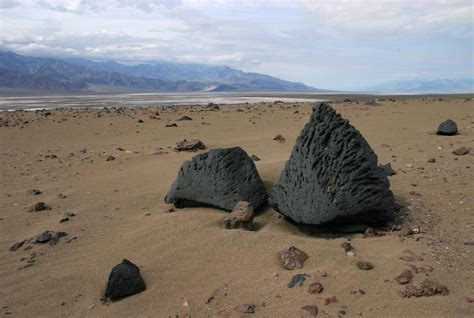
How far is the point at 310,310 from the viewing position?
343cm

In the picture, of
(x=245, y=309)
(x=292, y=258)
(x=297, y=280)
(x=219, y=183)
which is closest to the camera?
(x=245, y=309)

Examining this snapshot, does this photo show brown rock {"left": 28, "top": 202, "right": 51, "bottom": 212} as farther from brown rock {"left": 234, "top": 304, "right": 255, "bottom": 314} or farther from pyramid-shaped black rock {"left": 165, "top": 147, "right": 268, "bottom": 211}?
brown rock {"left": 234, "top": 304, "right": 255, "bottom": 314}

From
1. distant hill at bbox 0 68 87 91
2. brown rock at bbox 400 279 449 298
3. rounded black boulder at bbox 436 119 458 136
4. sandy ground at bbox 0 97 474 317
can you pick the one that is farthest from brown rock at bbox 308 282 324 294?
distant hill at bbox 0 68 87 91

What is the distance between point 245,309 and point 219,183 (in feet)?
8.41

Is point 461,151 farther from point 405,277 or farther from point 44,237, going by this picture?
point 44,237

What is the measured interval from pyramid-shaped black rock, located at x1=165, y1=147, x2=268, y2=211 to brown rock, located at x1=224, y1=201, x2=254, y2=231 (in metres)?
0.47

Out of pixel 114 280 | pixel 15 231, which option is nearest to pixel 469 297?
pixel 114 280

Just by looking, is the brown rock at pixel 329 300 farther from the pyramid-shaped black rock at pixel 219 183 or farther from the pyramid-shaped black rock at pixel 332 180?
the pyramid-shaped black rock at pixel 219 183

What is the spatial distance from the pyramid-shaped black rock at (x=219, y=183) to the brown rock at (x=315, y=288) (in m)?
2.05

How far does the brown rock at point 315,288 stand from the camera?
3671mm

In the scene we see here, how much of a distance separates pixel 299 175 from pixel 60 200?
12.5 ft

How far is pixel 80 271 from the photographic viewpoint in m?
4.54

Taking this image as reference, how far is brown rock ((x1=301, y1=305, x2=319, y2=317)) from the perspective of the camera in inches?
133

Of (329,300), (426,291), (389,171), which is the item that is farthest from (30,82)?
(426,291)
